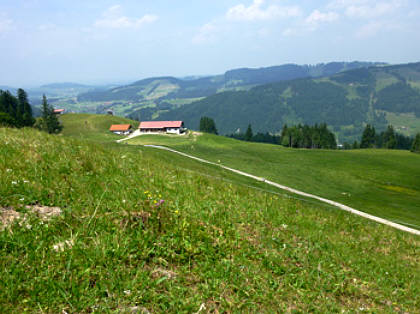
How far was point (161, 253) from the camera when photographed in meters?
5.95

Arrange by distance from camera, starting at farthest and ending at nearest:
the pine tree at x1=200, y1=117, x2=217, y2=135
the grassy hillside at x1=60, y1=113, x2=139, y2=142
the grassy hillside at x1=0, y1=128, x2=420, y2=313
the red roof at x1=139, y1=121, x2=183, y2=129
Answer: the pine tree at x1=200, y1=117, x2=217, y2=135, the red roof at x1=139, y1=121, x2=183, y2=129, the grassy hillside at x1=60, y1=113, x2=139, y2=142, the grassy hillside at x1=0, y1=128, x2=420, y2=313

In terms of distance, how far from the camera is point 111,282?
4805mm

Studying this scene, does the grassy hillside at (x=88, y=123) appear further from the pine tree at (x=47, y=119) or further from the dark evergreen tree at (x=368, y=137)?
A: the dark evergreen tree at (x=368, y=137)

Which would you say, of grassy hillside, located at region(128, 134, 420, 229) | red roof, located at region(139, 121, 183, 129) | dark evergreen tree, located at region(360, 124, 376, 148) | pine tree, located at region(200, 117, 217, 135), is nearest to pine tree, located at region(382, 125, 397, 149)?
dark evergreen tree, located at region(360, 124, 376, 148)

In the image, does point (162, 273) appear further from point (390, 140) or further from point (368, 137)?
point (390, 140)

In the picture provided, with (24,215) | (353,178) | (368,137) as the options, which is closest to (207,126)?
(368,137)

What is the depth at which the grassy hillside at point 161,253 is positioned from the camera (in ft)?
15.4

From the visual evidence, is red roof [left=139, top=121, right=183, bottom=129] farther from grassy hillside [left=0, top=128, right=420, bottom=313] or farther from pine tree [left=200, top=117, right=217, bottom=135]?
grassy hillside [left=0, top=128, right=420, bottom=313]

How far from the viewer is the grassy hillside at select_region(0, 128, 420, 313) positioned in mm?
4688

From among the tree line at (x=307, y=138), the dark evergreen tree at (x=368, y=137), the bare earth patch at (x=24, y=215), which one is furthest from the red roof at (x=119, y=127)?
the bare earth patch at (x=24, y=215)

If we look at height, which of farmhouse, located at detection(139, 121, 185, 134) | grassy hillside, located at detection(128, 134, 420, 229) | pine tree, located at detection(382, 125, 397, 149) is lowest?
pine tree, located at detection(382, 125, 397, 149)

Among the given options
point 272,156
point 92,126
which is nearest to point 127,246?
point 272,156

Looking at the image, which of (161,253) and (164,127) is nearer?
(161,253)

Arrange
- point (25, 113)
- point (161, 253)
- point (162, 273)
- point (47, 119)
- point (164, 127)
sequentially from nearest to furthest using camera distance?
1. point (162, 273)
2. point (161, 253)
3. point (47, 119)
4. point (25, 113)
5. point (164, 127)
